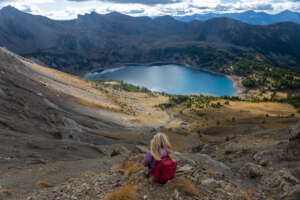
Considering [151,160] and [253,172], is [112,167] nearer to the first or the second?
[151,160]

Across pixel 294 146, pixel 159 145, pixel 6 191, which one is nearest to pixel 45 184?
pixel 6 191

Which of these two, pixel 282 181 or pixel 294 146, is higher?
pixel 294 146

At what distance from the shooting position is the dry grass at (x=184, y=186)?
10930 mm

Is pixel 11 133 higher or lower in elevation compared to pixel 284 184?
lower

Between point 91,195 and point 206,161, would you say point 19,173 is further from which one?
point 206,161

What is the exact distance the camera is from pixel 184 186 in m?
11.0

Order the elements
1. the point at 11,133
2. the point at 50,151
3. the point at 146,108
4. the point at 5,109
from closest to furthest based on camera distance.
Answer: the point at 50,151 < the point at 11,133 < the point at 5,109 < the point at 146,108

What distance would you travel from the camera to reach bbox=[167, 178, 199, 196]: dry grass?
10.9 meters

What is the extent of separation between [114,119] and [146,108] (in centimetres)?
5040

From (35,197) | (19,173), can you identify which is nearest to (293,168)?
(35,197)

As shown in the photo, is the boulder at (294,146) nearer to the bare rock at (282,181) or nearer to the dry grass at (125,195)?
the bare rock at (282,181)

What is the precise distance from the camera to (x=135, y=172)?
1391cm

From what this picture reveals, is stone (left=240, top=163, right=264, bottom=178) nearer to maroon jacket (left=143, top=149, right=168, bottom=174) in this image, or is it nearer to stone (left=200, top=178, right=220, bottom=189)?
stone (left=200, top=178, right=220, bottom=189)

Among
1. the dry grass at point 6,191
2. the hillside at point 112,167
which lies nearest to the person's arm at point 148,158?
the hillside at point 112,167
